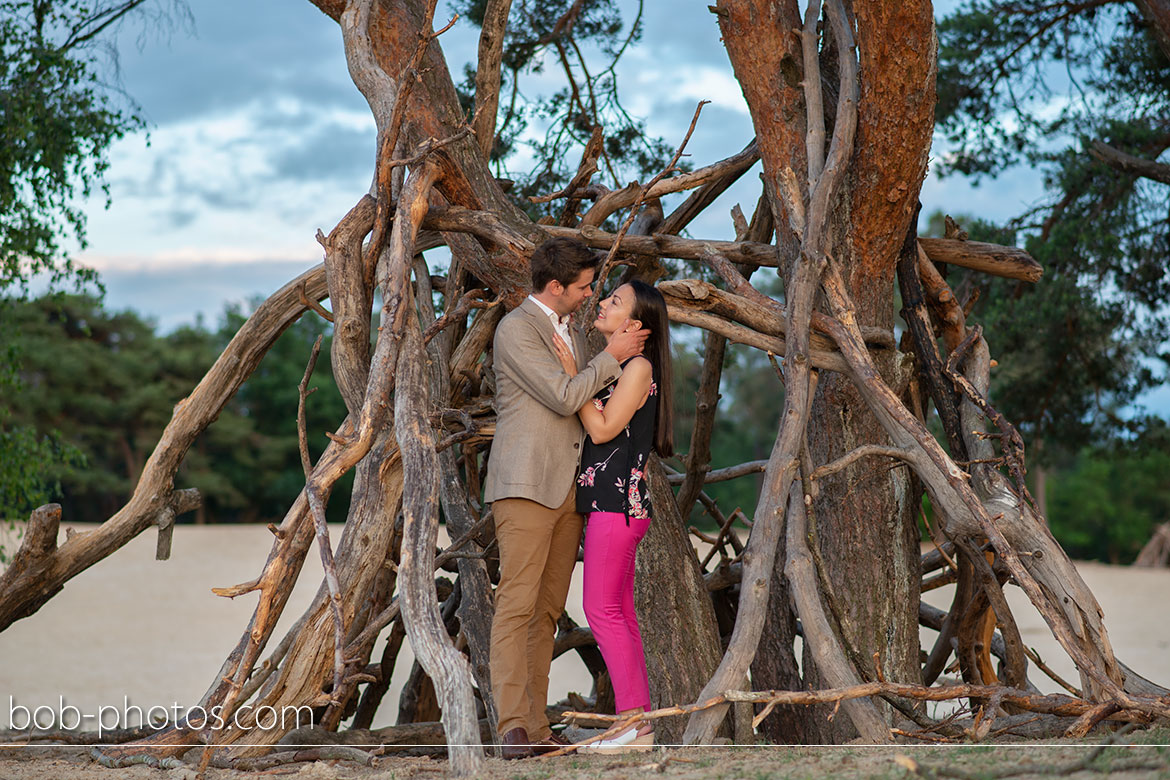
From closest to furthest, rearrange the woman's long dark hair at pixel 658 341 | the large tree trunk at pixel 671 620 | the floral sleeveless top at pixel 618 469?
the floral sleeveless top at pixel 618 469 → the woman's long dark hair at pixel 658 341 → the large tree trunk at pixel 671 620

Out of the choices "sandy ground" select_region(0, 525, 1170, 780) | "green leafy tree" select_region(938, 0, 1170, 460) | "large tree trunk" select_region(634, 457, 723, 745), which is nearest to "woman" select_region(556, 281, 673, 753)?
"sandy ground" select_region(0, 525, 1170, 780)

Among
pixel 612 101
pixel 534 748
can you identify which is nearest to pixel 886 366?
pixel 534 748

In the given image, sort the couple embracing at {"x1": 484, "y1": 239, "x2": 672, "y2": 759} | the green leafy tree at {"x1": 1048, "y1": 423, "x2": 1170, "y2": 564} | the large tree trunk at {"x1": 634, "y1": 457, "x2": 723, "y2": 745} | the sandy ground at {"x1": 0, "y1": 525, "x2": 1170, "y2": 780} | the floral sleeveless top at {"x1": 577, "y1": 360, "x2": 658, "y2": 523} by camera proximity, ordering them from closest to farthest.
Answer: the sandy ground at {"x1": 0, "y1": 525, "x2": 1170, "y2": 780} → the couple embracing at {"x1": 484, "y1": 239, "x2": 672, "y2": 759} → the floral sleeveless top at {"x1": 577, "y1": 360, "x2": 658, "y2": 523} → the large tree trunk at {"x1": 634, "y1": 457, "x2": 723, "y2": 745} → the green leafy tree at {"x1": 1048, "y1": 423, "x2": 1170, "y2": 564}

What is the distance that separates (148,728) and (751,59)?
3.85m

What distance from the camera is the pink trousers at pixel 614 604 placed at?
122 inches

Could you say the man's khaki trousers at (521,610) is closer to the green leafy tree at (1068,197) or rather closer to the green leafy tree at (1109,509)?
the green leafy tree at (1068,197)

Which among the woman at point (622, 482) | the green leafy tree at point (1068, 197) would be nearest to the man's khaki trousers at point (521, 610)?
the woman at point (622, 482)

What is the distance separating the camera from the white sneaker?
116 inches

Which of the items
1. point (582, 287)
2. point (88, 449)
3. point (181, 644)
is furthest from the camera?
point (88, 449)

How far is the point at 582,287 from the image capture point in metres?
3.26

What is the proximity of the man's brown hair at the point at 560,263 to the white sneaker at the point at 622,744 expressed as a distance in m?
1.34

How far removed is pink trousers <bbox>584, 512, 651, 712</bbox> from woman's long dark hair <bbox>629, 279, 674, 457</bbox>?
376mm

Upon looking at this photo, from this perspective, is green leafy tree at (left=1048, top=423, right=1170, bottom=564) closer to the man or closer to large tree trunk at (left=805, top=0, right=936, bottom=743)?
large tree trunk at (left=805, top=0, right=936, bottom=743)

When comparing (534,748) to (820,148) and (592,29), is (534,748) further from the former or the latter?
(592,29)
